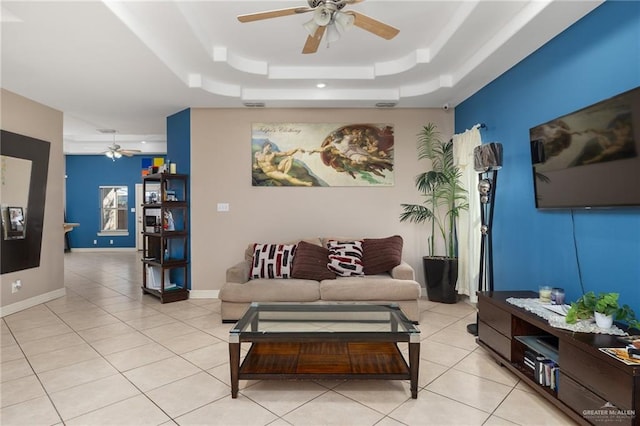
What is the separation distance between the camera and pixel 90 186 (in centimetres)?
1001

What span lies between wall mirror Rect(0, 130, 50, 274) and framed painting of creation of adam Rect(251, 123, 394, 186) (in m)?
2.84

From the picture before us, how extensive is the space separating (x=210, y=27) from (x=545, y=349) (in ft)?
12.6

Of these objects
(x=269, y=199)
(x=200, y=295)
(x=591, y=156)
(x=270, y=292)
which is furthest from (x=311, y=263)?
(x=591, y=156)

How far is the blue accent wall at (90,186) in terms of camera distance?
32.6ft

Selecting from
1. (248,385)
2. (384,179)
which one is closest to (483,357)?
(248,385)

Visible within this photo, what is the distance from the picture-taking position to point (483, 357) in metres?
2.94

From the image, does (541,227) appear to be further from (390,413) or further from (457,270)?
(390,413)

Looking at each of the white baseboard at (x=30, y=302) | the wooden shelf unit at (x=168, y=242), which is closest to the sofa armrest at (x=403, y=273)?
the wooden shelf unit at (x=168, y=242)

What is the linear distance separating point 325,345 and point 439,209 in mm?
2998

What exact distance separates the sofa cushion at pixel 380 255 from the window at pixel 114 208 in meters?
8.61

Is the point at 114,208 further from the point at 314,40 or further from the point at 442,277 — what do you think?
the point at 314,40

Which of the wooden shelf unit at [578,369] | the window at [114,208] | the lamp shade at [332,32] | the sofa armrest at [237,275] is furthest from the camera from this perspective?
the window at [114,208]

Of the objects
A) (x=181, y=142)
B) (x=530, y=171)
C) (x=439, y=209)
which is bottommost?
(x=439, y=209)

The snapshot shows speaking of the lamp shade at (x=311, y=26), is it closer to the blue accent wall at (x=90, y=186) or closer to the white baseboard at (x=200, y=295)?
the white baseboard at (x=200, y=295)
